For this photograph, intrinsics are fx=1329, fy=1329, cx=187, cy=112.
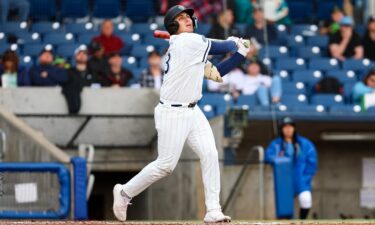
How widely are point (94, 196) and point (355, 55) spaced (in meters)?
3.97

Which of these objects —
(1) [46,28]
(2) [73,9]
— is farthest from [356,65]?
(1) [46,28]

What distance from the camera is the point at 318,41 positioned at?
1777 cm

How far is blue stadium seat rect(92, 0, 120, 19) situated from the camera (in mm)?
18031

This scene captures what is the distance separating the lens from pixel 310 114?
15305 millimetres

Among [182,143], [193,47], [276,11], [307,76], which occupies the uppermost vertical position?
[276,11]

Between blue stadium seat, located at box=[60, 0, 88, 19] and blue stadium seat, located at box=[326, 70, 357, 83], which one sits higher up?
blue stadium seat, located at box=[60, 0, 88, 19]

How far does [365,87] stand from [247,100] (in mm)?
1446

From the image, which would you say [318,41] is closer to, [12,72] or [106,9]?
[106,9]

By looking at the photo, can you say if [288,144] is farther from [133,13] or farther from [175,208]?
[133,13]

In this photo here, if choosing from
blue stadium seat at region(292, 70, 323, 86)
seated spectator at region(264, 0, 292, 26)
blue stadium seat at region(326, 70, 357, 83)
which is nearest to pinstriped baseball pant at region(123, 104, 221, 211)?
blue stadium seat at region(292, 70, 323, 86)

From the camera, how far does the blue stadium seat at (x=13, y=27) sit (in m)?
17.1

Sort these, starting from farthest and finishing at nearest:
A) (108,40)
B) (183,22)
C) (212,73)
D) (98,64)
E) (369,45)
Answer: (369,45), (108,40), (98,64), (212,73), (183,22)

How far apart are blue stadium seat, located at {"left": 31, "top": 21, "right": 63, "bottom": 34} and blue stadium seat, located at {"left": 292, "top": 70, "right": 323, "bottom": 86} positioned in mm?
3129

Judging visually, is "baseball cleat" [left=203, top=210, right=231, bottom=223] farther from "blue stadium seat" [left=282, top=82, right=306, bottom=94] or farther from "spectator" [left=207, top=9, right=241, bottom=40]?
"spectator" [left=207, top=9, right=241, bottom=40]
